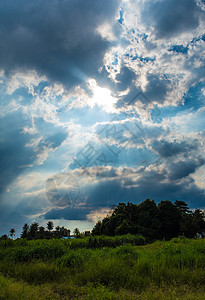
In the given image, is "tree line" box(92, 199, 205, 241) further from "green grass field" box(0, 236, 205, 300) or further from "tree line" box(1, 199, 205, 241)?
"green grass field" box(0, 236, 205, 300)

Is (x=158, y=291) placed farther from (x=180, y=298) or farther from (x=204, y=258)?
(x=204, y=258)

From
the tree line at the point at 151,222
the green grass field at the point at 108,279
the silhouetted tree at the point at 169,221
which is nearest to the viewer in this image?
the green grass field at the point at 108,279

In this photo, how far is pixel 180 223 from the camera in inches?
1313

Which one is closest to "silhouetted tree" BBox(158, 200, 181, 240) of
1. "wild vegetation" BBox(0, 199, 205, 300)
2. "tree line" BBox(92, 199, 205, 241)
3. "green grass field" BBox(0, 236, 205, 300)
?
"tree line" BBox(92, 199, 205, 241)

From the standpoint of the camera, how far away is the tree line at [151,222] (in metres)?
29.5

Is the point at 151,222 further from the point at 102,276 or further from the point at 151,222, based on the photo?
the point at 102,276

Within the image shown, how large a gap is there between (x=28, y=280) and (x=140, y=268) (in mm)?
3493

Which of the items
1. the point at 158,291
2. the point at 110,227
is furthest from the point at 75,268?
the point at 110,227

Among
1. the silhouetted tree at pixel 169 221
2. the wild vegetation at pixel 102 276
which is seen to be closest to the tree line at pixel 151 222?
the silhouetted tree at pixel 169 221

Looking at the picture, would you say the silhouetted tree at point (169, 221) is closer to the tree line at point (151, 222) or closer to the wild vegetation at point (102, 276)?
the tree line at point (151, 222)

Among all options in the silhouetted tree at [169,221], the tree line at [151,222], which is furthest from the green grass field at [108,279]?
the silhouetted tree at [169,221]

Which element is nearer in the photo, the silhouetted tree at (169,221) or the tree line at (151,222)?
the tree line at (151,222)

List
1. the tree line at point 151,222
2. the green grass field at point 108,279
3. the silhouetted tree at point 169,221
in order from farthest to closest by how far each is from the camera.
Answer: the silhouetted tree at point 169,221
the tree line at point 151,222
the green grass field at point 108,279

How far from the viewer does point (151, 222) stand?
31.2 metres
